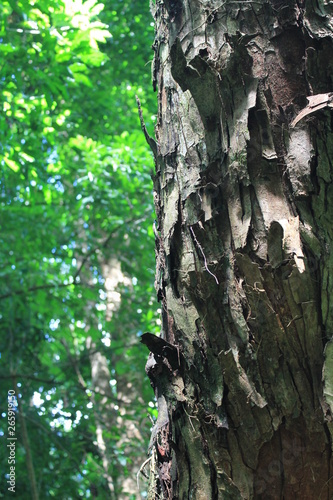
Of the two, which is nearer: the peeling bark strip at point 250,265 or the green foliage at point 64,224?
the peeling bark strip at point 250,265

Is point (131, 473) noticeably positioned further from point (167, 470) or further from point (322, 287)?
point (322, 287)

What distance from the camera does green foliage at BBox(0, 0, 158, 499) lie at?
15.5ft

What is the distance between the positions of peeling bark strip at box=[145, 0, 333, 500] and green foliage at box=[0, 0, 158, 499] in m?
3.28

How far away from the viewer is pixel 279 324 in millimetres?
1005

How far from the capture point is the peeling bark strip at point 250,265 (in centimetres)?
100

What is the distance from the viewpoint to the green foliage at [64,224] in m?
4.72

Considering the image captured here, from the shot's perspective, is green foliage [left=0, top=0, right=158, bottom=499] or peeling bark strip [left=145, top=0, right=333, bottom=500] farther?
green foliage [left=0, top=0, right=158, bottom=499]

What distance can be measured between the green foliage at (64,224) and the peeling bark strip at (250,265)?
328 centimetres

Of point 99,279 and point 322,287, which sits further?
point 99,279

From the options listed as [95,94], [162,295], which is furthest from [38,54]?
[162,295]

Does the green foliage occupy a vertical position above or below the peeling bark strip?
above

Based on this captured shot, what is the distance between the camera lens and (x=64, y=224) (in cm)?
733

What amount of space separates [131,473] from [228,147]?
550cm

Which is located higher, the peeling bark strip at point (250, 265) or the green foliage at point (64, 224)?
the green foliage at point (64, 224)
